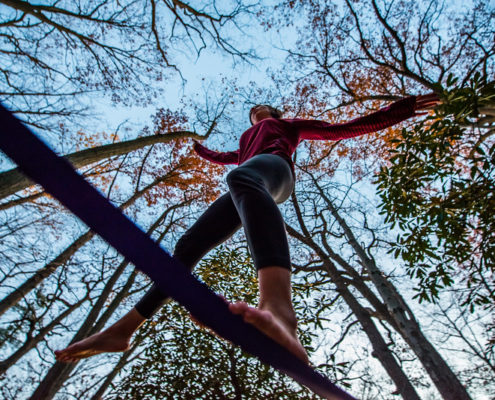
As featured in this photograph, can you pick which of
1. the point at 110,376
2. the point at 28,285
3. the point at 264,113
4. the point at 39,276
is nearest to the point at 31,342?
the point at 110,376

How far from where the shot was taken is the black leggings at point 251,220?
36.3 inches

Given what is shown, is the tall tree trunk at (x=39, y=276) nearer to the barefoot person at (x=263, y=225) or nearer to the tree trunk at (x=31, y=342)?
the tree trunk at (x=31, y=342)

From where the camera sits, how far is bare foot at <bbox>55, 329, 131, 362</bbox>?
4.01ft

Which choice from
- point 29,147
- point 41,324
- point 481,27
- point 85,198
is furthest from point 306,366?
point 41,324

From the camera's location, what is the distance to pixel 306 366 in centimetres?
85

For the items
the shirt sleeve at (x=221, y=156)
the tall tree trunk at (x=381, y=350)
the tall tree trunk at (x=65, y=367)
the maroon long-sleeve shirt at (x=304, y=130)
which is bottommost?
the tall tree trunk at (x=65, y=367)

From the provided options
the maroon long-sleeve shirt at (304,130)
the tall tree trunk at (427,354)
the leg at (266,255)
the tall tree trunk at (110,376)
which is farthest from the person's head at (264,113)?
the tall tree trunk at (110,376)

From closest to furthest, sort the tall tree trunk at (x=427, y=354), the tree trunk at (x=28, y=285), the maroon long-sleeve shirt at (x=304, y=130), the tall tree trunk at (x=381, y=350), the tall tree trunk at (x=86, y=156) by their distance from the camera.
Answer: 1. the maroon long-sleeve shirt at (x=304, y=130)
2. the tall tree trunk at (x=86, y=156)
3. the tall tree trunk at (x=427, y=354)
4. the tall tree trunk at (x=381, y=350)
5. the tree trunk at (x=28, y=285)

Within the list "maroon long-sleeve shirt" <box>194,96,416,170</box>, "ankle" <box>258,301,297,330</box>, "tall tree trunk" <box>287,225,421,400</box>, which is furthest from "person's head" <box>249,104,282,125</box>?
"tall tree trunk" <box>287,225,421,400</box>

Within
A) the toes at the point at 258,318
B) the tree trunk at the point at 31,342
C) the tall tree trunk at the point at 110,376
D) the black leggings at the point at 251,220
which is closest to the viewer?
the toes at the point at 258,318

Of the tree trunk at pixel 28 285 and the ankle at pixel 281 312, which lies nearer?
the ankle at pixel 281 312

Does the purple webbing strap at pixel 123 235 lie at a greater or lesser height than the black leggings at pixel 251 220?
lesser

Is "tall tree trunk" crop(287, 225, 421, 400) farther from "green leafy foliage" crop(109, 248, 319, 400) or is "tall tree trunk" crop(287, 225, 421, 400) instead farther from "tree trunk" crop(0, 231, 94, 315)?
"tree trunk" crop(0, 231, 94, 315)

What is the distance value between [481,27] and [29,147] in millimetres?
7912
